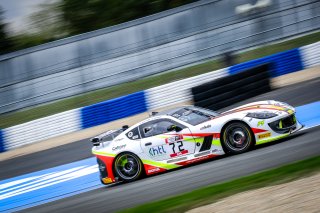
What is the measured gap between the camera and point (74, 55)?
2330 cm

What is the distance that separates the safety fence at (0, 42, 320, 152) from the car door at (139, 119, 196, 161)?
7164 mm

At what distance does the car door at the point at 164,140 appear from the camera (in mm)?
11297

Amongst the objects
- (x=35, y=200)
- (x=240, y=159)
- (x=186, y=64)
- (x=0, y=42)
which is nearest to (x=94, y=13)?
(x=0, y=42)

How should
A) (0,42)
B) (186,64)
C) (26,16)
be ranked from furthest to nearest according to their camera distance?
1. (26,16)
2. (0,42)
3. (186,64)

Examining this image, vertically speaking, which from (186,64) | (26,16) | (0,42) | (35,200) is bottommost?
(35,200)

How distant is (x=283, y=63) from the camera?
1888cm

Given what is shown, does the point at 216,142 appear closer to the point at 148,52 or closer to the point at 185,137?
the point at 185,137

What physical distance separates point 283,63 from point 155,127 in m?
8.50

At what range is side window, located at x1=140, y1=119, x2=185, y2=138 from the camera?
11609mm

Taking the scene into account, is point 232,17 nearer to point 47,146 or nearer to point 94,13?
point 47,146

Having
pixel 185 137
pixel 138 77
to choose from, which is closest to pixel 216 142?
pixel 185 137

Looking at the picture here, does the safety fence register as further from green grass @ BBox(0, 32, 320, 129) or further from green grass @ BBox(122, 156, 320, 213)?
green grass @ BBox(122, 156, 320, 213)

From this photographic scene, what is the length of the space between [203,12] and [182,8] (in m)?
0.88

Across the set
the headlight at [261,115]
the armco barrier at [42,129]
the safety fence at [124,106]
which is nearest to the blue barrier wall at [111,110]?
the safety fence at [124,106]
